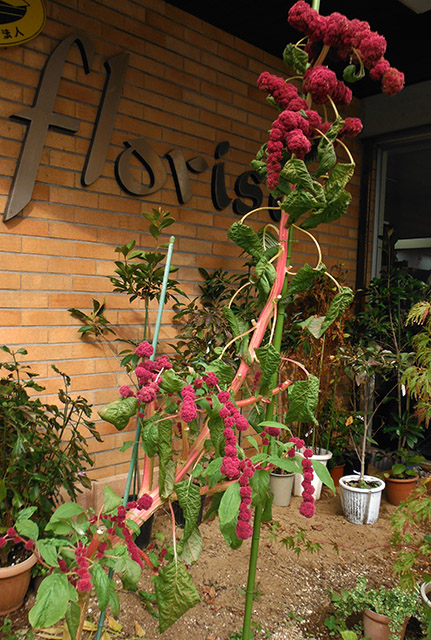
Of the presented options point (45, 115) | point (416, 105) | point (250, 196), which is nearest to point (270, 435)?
point (45, 115)

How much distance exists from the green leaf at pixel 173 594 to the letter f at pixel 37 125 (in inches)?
68.0

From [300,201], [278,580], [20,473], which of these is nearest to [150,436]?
[300,201]

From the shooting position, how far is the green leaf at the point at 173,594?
111cm

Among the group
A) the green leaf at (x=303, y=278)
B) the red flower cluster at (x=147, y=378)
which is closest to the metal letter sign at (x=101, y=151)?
the red flower cluster at (x=147, y=378)

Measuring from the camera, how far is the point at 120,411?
106 centimetres

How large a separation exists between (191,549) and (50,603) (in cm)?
38

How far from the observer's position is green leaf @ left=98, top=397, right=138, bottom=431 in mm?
1051

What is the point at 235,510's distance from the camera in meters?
0.96

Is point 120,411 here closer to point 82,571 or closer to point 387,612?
point 82,571

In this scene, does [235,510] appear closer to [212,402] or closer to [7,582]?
[212,402]

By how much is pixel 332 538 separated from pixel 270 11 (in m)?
3.19

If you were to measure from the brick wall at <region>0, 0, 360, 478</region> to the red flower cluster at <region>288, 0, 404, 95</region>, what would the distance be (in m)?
1.63

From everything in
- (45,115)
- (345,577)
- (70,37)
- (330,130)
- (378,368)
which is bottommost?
(345,577)

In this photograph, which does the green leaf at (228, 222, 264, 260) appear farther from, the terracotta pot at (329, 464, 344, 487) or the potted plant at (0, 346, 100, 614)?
the terracotta pot at (329, 464, 344, 487)
